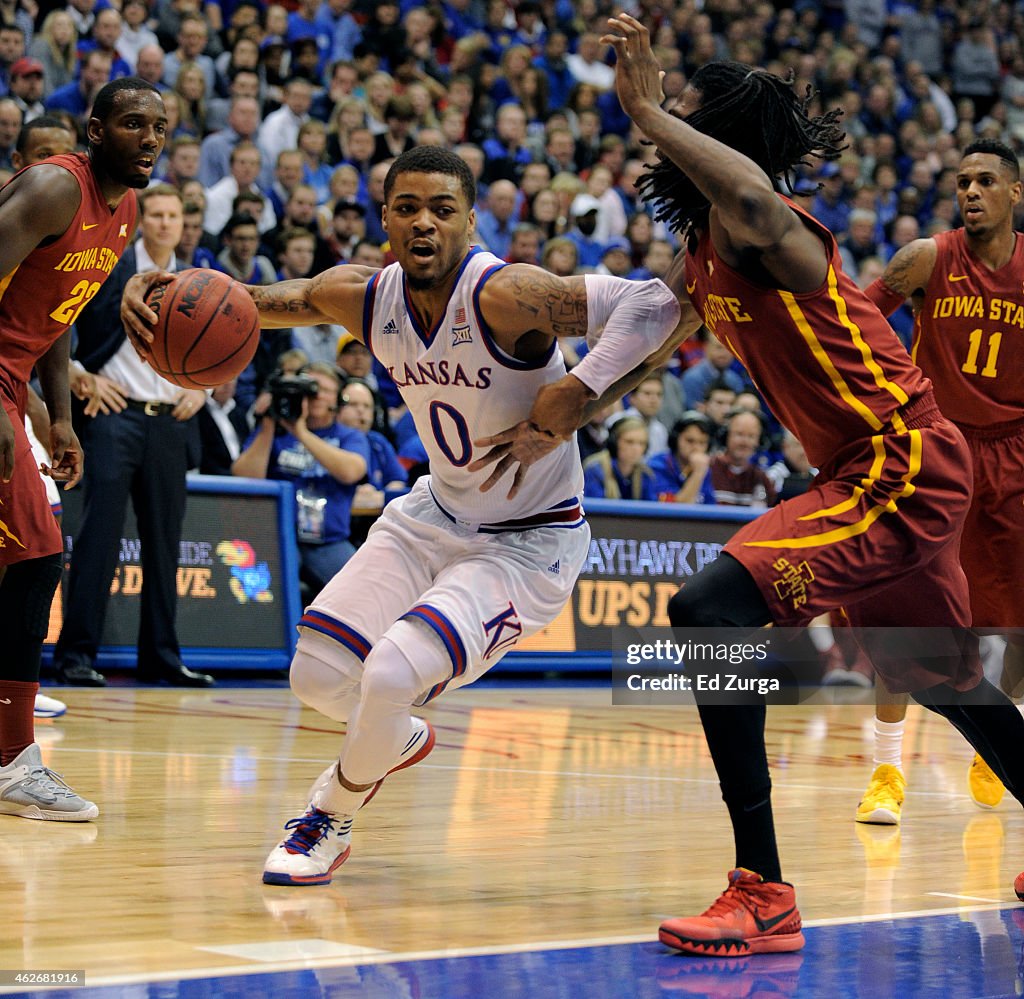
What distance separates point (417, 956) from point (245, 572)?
6.12 meters

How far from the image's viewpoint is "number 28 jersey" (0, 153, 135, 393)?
4.95m

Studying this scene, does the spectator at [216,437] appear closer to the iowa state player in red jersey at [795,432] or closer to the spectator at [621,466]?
the spectator at [621,466]

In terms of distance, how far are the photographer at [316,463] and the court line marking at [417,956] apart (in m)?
5.77

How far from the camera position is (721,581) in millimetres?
3635

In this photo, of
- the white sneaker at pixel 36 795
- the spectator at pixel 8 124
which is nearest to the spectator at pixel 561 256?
the spectator at pixel 8 124

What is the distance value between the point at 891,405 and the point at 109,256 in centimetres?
266

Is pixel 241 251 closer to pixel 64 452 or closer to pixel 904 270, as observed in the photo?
pixel 64 452

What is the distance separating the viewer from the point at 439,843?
4828mm

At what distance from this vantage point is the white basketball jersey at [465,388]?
432 centimetres

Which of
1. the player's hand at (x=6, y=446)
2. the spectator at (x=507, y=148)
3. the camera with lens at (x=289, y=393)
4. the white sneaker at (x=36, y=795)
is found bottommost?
the camera with lens at (x=289, y=393)

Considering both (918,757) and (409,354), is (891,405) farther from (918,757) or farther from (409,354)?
(918,757)

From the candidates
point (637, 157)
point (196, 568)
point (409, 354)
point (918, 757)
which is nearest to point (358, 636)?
point (409, 354)

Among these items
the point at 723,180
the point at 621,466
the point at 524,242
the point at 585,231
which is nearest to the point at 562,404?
the point at 723,180

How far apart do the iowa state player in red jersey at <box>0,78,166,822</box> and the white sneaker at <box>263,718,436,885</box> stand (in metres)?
0.99
